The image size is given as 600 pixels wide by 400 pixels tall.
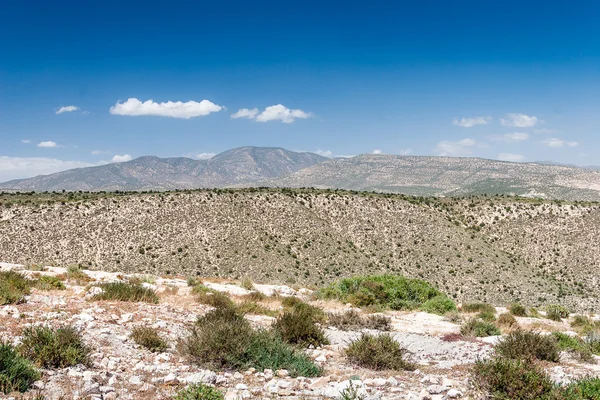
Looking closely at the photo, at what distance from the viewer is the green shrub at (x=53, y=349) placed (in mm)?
7500

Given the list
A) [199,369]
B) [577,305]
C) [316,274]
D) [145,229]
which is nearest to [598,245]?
[577,305]

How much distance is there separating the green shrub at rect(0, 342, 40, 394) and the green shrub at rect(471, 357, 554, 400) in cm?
751

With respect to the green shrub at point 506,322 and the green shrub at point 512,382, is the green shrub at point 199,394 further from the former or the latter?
the green shrub at point 506,322

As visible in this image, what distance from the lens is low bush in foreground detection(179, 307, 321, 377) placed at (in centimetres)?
861

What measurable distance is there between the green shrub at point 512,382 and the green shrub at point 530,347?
2647 millimetres

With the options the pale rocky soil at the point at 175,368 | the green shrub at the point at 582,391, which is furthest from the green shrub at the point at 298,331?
the green shrub at the point at 582,391

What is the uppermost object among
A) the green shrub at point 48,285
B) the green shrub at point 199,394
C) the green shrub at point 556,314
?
the green shrub at point 199,394

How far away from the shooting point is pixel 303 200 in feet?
224

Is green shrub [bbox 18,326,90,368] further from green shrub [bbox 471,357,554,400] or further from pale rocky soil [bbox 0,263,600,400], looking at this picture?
green shrub [bbox 471,357,554,400]

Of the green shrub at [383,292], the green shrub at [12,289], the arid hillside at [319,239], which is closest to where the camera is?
the green shrub at [12,289]

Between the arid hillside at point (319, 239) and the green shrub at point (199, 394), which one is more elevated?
the green shrub at point (199, 394)

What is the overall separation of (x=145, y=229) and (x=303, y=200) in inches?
990

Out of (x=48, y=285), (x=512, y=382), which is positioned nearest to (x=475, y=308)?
(x=512, y=382)

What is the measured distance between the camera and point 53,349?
760cm
